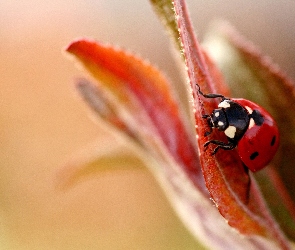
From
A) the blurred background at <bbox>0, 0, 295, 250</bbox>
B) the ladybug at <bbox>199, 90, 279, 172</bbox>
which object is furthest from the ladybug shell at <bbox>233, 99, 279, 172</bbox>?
the blurred background at <bbox>0, 0, 295, 250</bbox>

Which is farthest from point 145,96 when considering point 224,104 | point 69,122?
point 69,122

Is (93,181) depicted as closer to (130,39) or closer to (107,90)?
(130,39)

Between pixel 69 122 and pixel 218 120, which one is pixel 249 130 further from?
pixel 69 122

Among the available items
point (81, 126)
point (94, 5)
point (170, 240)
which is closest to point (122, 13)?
point (94, 5)

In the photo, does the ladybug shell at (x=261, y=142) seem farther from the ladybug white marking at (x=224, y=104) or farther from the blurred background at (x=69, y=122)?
the blurred background at (x=69, y=122)

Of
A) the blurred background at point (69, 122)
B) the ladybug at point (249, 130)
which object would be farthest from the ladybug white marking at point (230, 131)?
the blurred background at point (69, 122)

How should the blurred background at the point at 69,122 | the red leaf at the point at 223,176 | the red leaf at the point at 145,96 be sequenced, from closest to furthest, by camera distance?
the red leaf at the point at 223,176 < the red leaf at the point at 145,96 < the blurred background at the point at 69,122
